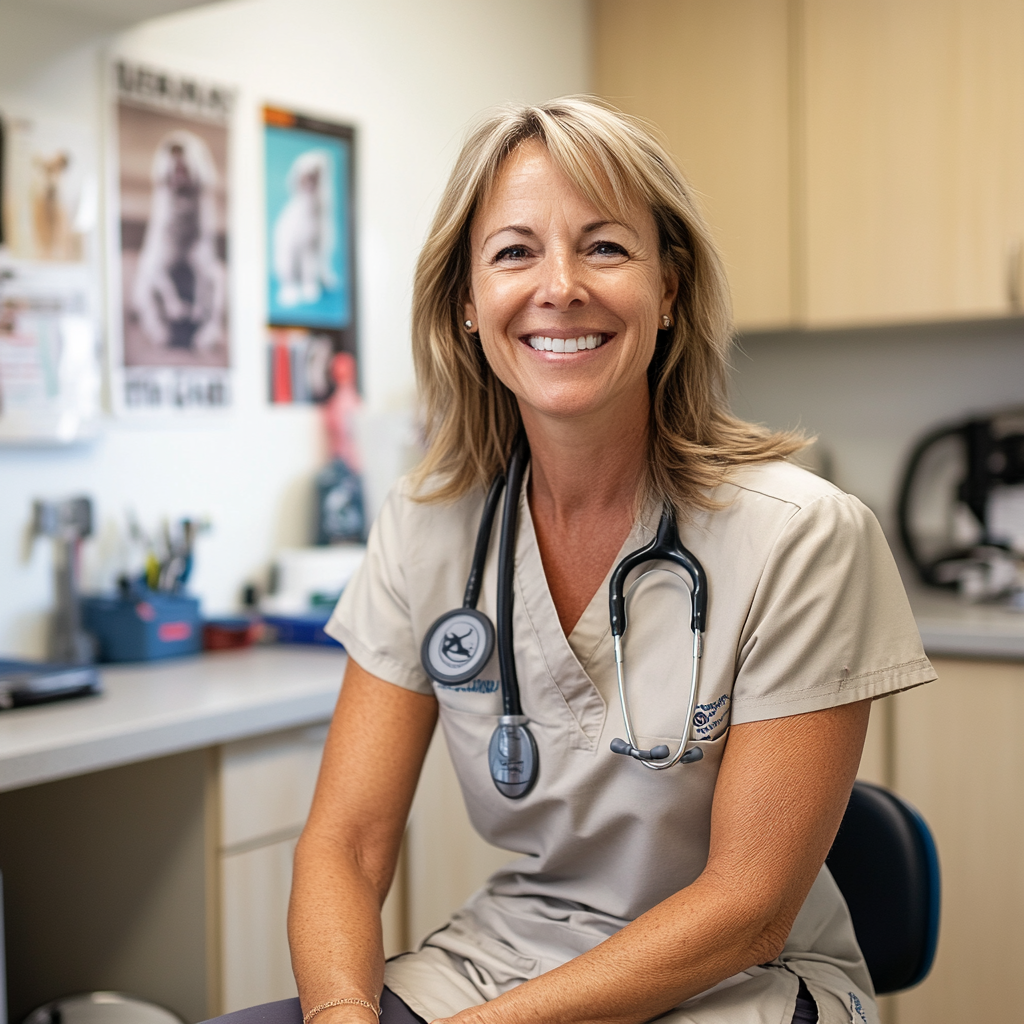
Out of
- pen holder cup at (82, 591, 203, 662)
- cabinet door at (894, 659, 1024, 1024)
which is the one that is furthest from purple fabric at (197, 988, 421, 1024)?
cabinet door at (894, 659, 1024, 1024)

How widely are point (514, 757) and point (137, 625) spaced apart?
37.8 inches

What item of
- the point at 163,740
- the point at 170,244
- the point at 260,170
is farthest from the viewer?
the point at 260,170

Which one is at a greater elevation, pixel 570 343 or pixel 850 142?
pixel 850 142

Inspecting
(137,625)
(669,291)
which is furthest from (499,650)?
(137,625)

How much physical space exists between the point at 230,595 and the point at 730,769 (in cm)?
137

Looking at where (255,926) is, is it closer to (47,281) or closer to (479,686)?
(479,686)

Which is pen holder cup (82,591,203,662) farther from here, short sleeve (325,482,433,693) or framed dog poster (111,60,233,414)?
short sleeve (325,482,433,693)

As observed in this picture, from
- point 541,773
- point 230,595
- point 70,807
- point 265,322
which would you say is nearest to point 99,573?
point 230,595

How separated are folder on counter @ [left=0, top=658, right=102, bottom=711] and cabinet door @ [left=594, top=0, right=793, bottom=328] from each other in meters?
1.61

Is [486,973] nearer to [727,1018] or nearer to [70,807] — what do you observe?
[727,1018]

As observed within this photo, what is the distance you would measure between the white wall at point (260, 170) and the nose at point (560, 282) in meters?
0.58

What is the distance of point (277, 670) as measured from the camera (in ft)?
5.89

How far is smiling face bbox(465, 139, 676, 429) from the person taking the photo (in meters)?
1.07

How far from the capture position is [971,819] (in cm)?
210
